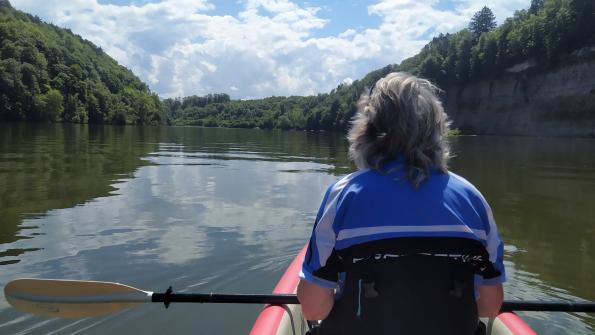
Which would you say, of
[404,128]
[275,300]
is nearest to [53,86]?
[275,300]

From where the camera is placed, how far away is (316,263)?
209 centimetres

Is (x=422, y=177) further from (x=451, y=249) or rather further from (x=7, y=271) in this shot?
(x=7, y=271)

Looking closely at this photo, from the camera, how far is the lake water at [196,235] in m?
5.20

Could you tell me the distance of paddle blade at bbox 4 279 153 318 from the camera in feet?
11.6

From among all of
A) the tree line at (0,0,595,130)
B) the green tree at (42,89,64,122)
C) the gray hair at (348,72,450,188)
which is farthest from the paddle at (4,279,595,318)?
the green tree at (42,89,64,122)

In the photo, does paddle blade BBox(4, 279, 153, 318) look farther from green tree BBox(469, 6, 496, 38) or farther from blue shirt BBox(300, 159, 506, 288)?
green tree BBox(469, 6, 496, 38)

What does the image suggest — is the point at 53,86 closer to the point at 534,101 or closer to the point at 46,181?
the point at 534,101

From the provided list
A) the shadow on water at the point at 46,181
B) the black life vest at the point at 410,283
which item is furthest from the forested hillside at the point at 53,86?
the black life vest at the point at 410,283

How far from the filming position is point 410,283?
2.00m

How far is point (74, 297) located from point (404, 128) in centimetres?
267

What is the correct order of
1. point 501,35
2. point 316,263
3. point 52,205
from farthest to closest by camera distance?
point 501,35, point 52,205, point 316,263

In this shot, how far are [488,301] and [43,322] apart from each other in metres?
4.15

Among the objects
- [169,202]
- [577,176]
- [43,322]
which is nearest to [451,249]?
[43,322]

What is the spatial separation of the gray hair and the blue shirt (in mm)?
66
